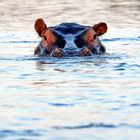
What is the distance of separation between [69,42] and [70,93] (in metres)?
4.88

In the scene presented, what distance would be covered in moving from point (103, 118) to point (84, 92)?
1.76m

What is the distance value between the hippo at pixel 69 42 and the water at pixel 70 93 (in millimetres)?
284

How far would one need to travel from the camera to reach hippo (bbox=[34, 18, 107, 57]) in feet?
45.7

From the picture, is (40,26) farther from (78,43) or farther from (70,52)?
(70,52)

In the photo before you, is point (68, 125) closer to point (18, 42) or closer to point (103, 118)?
point (103, 118)

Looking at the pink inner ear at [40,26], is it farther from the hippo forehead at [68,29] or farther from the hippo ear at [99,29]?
the hippo ear at [99,29]

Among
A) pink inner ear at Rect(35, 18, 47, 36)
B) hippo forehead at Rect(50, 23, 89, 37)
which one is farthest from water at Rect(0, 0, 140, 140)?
hippo forehead at Rect(50, 23, 89, 37)

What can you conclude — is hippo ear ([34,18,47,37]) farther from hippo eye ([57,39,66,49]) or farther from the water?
hippo eye ([57,39,66,49])

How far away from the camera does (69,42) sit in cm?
1410

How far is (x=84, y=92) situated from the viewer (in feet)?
30.8

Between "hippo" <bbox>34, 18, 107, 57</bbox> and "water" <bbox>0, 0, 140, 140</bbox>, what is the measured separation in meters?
0.28

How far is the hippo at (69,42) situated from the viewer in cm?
1392

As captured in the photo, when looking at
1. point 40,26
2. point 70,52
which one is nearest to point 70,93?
point 70,52

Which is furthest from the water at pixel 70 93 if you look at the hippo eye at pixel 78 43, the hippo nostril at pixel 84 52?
the hippo eye at pixel 78 43
